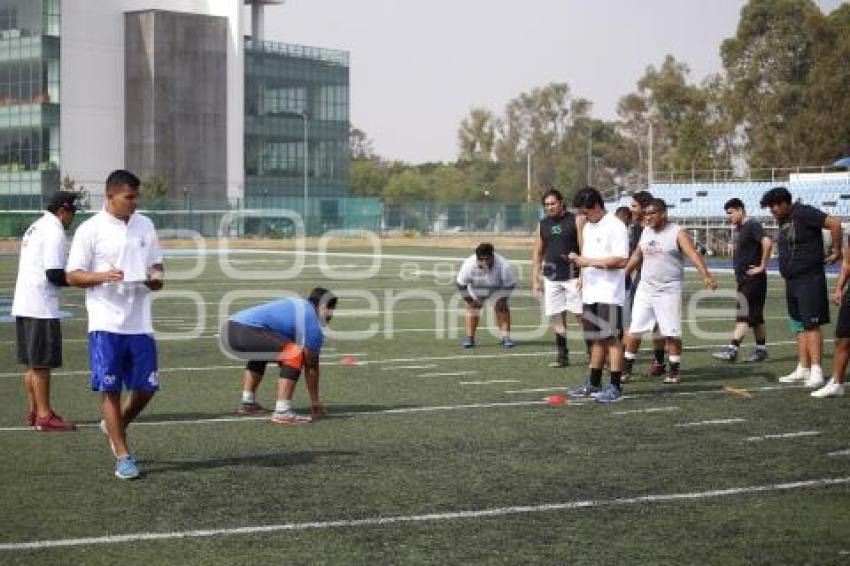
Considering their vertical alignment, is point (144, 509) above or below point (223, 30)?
below

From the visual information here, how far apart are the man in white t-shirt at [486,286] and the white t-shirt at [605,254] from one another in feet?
15.0

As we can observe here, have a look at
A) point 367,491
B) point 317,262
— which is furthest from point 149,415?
point 317,262

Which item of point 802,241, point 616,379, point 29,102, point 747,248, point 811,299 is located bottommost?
point 616,379

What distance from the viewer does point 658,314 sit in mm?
12969

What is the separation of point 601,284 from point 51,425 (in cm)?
482

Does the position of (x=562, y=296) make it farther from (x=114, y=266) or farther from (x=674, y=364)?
(x=114, y=266)

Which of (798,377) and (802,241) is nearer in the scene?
(802,241)

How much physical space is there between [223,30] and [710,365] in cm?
7625

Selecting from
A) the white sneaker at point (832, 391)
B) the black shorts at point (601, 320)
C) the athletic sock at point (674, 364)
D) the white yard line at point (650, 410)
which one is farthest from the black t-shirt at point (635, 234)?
the white yard line at point (650, 410)

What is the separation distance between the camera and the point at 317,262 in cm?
4553

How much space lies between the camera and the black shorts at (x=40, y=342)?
10.2 m

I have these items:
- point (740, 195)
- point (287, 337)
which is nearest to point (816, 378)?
point (287, 337)

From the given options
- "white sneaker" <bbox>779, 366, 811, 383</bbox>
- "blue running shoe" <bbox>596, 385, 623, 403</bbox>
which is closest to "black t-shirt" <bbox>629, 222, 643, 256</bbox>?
"white sneaker" <bbox>779, 366, 811, 383</bbox>

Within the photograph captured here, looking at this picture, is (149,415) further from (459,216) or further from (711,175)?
(459,216)
